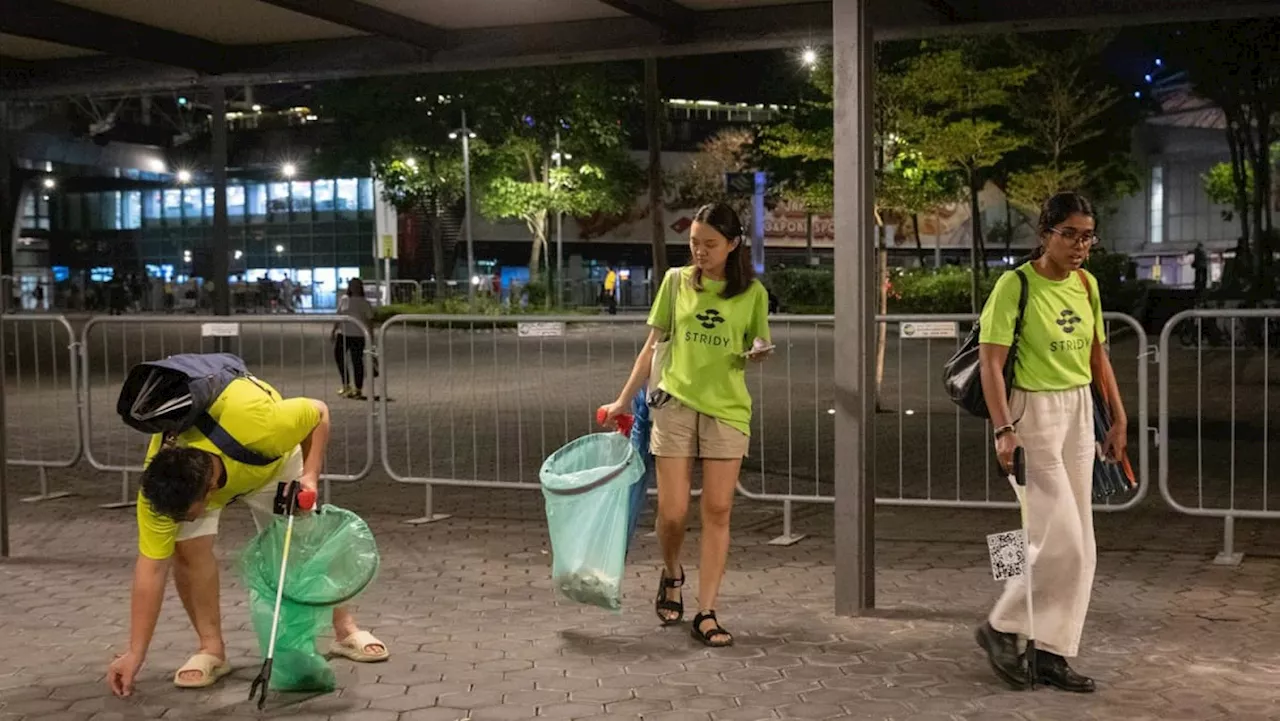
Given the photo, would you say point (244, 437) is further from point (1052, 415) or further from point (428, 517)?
point (428, 517)

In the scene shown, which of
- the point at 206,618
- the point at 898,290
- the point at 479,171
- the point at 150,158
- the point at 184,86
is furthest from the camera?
the point at 150,158

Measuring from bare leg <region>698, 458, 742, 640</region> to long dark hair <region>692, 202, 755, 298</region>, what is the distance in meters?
0.75

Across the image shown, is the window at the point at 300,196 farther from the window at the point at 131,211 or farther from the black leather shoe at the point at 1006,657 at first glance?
the black leather shoe at the point at 1006,657

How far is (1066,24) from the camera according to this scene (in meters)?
6.72

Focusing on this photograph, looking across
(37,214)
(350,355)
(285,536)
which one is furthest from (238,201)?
(285,536)

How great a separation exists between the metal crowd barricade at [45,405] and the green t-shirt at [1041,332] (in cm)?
721

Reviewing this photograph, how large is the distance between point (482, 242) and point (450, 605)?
54.1 meters

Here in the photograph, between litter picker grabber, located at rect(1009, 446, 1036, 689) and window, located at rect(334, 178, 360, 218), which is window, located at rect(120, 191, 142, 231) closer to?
window, located at rect(334, 178, 360, 218)

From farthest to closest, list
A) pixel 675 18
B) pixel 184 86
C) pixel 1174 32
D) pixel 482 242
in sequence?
1. pixel 482 242
2. pixel 1174 32
3. pixel 184 86
4. pixel 675 18

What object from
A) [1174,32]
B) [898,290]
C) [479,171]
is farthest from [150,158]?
[1174,32]

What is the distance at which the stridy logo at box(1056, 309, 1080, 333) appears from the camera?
193 inches

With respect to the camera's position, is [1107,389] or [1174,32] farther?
[1174,32]

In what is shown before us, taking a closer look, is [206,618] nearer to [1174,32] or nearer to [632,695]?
[632,695]

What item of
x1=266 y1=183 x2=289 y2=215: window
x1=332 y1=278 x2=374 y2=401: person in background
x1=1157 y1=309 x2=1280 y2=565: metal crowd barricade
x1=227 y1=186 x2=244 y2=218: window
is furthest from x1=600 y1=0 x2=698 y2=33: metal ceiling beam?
x1=227 y1=186 x2=244 y2=218: window
